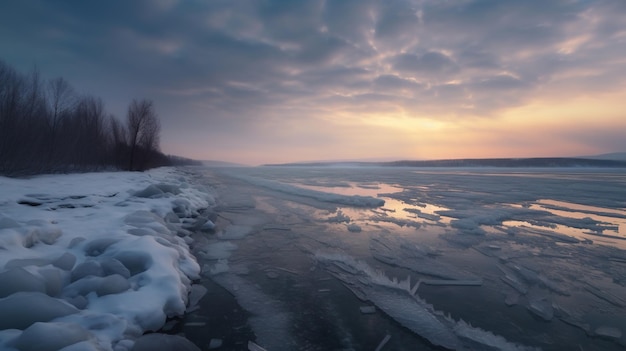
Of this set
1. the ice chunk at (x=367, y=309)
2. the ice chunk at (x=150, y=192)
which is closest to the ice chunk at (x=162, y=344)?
the ice chunk at (x=367, y=309)

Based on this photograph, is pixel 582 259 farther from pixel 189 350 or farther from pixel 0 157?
pixel 0 157

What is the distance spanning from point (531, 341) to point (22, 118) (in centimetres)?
1918

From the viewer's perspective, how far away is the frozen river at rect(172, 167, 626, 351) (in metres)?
2.53

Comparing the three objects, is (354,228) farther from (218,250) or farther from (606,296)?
(606,296)

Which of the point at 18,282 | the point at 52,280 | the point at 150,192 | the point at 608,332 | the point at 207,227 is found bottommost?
the point at 608,332

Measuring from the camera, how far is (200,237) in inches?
224

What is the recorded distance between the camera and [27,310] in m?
2.02

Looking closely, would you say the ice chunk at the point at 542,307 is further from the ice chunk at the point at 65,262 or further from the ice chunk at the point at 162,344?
the ice chunk at the point at 65,262

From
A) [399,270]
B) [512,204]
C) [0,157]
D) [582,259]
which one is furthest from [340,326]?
[0,157]

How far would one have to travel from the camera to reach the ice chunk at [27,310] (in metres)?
1.95

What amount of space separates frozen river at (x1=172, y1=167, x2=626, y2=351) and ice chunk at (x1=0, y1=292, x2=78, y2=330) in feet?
3.39

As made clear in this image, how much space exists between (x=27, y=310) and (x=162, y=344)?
103 centimetres

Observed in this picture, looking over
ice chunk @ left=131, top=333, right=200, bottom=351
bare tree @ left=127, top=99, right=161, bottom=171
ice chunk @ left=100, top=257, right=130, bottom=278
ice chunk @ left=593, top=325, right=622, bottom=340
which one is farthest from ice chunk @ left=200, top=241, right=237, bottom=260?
bare tree @ left=127, top=99, right=161, bottom=171

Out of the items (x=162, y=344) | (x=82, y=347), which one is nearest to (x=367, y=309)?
(x=162, y=344)
